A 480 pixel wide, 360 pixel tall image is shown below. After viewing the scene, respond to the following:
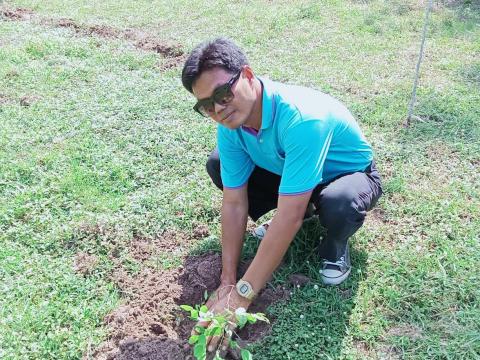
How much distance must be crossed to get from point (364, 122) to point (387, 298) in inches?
75.9

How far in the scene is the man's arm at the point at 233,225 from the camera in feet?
8.06

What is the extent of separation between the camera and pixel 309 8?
21.9ft

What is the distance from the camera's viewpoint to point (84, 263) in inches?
106

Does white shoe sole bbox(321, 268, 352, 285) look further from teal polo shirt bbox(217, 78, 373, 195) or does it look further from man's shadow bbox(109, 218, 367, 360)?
teal polo shirt bbox(217, 78, 373, 195)

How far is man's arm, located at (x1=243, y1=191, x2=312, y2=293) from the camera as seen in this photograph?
82.8 inches

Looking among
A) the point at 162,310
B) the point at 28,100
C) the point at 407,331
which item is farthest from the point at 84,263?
the point at 28,100

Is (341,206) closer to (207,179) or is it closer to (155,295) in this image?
(155,295)

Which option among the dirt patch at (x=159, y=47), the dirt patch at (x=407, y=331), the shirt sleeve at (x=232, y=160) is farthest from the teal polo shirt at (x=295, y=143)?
the dirt patch at (x=159, y=47)

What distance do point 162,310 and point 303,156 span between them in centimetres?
104

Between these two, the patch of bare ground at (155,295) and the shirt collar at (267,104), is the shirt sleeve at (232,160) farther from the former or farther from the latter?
the patch of bare ground at (155,295)

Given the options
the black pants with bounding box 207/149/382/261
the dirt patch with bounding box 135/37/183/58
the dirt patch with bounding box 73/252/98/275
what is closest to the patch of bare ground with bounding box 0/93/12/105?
the dirt patch with bounding box 135/37/183/58

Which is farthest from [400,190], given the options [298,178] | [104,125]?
[104,125]

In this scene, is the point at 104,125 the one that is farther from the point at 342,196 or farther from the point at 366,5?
the point at 366,5

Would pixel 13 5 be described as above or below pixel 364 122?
above
